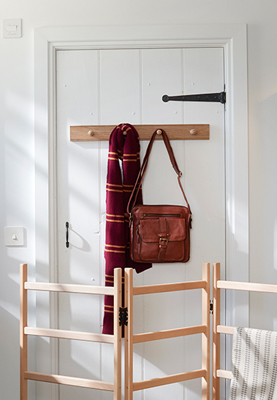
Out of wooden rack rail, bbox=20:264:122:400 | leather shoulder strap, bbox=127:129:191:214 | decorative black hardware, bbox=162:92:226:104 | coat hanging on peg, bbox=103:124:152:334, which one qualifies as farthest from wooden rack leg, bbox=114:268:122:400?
decorative black hardware, bbox=162:92:226:104

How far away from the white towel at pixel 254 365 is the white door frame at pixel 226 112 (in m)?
0.22

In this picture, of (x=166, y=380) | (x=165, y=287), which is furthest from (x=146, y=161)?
(x=166, y=380)

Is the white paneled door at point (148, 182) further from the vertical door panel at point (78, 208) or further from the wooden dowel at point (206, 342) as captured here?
the wooden dowel at point (206, 342)

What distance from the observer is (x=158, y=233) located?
1.49m

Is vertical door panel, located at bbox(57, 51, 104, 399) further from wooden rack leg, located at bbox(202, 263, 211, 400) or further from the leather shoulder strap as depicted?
wooden rack leg, located at bbox(202, 263, 211, 400)

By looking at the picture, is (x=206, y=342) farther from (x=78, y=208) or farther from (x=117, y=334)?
(x=78, y=208)

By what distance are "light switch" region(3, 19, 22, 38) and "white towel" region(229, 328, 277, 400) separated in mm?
1656

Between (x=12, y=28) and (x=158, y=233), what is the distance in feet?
3.92

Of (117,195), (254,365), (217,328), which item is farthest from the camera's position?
(117,195)

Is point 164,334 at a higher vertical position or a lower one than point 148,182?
lower

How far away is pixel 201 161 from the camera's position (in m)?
1.55

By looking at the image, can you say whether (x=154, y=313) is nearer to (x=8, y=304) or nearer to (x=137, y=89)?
(x=8, y=304)

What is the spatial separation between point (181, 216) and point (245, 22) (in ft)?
3.15

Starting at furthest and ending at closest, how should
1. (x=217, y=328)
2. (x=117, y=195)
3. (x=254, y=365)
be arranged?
(x=117, y=195) < (x=217, y=328) < (x=254, y=365)
